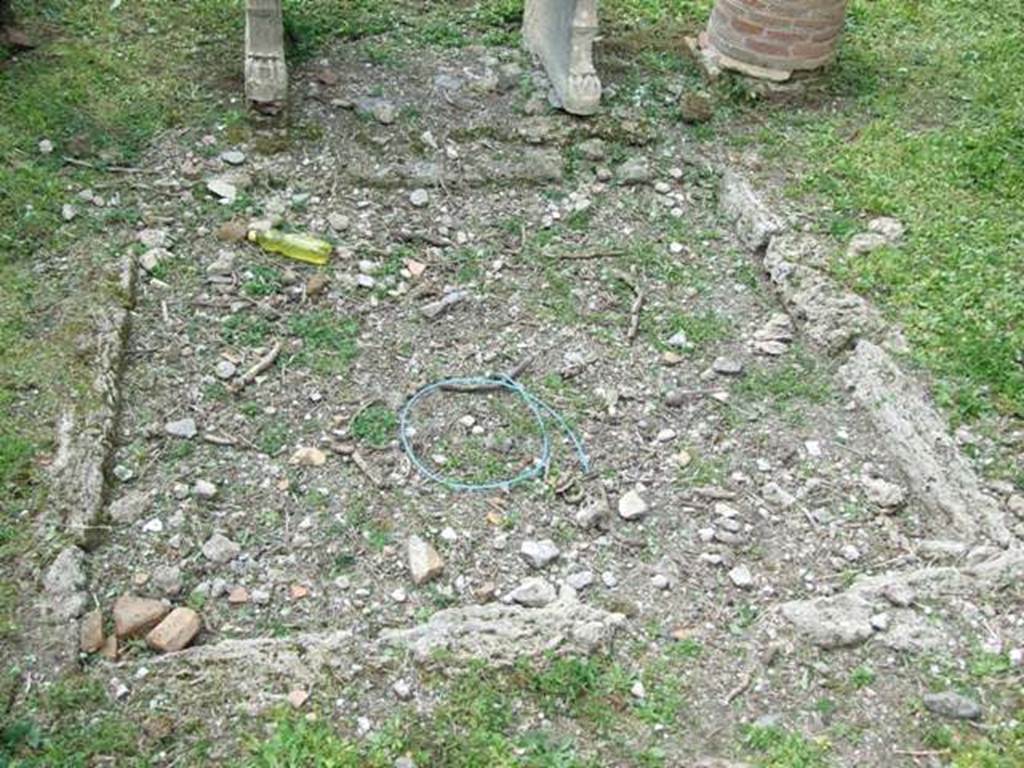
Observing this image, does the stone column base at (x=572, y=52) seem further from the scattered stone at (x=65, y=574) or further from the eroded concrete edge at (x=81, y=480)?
the scattered stone at (x=65, y=574)

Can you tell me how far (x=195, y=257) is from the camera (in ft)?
15.4

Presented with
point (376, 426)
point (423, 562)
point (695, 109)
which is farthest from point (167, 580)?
point (695, 109)

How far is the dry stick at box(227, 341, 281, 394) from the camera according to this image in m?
4.16

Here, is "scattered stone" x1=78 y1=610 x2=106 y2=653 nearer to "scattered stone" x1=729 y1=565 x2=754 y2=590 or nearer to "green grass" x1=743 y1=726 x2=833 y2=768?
"green grass" x1=743 y1=726 x2=833 y2=768

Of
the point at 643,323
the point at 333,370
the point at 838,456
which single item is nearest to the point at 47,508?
the point at 333,370

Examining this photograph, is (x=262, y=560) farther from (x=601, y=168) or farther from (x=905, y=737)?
(x=601, y=168)

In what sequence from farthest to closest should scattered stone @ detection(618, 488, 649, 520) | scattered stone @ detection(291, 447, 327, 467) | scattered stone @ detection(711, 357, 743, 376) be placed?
1. scattered stone @ detection(711, 357, 743, 376)
2. scattered stone @ detection(291, 447, 327, 467)
3. scattered stone @ detection(618, 488, 649, 520)

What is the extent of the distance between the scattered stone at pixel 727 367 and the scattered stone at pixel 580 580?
125 cm

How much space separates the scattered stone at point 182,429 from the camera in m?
3.94

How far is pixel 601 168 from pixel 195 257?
6.85ft

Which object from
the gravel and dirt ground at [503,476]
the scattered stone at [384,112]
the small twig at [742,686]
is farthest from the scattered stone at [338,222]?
the small twig at [742,686]

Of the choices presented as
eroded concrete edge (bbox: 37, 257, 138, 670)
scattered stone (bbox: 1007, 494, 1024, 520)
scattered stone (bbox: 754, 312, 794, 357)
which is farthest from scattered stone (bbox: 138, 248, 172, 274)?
scattered stone (bbox: 1007, 494, 1024, 520)

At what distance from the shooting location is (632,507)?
384 centimetres

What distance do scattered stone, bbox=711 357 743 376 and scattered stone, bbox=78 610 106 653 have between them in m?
2.56
